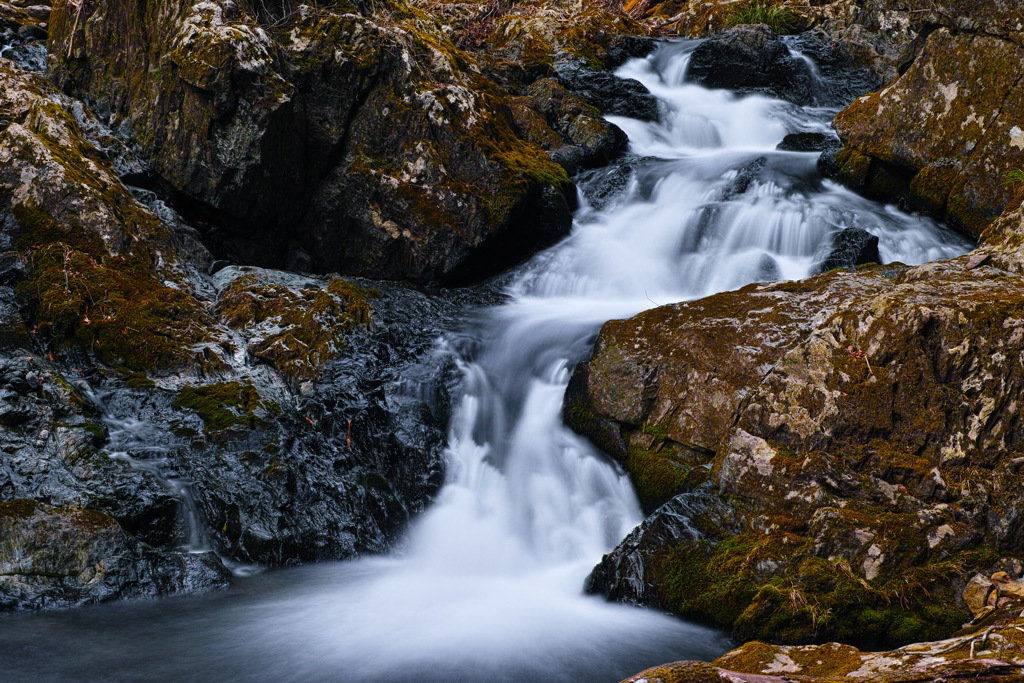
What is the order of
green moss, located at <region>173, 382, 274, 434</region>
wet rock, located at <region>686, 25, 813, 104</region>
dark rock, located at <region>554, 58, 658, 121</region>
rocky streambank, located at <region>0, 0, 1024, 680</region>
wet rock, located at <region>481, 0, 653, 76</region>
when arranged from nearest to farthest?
rocky streambank, located at <region>0, 0, 1024, 680</region> → green moss, located at <region>173, 382, 274, 434</region> → dark rock, located at <region>554, 58, 658, 121</region> → wet rock, located at <region>686, 25, 813, 104</region> → wet rock, located at <region>481, 0, 653, 76</region>

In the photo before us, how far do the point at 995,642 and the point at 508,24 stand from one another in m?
16.3

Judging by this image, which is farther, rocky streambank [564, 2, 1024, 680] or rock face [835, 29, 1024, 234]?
rock face [835, 29, 1024, 234]

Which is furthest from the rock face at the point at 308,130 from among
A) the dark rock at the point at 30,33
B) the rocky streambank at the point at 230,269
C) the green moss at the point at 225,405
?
the green moss at the point at 225,405

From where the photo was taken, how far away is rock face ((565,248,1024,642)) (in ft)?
13.7

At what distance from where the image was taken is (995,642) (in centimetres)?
241

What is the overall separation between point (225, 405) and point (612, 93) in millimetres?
11170

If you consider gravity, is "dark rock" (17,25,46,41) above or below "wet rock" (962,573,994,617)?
above

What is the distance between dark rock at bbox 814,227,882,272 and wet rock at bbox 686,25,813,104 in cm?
768

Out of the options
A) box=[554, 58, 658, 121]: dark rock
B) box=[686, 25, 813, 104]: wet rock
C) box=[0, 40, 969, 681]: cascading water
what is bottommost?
box=[0, 40, 969, 681]: cascading water

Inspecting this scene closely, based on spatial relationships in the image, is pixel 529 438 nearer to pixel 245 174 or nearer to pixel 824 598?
pixel 824 598

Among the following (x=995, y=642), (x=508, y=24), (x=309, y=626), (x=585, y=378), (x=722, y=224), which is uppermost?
(x=508, y=24)

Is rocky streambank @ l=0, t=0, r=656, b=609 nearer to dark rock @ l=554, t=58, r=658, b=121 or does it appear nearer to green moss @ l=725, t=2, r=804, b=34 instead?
dark rock @ l=554, t=58, r=658, b=121

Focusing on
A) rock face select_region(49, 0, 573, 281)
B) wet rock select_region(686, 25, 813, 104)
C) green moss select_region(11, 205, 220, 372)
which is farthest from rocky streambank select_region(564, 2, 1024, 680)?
wet rock select_region(686, 25, 813, 104)

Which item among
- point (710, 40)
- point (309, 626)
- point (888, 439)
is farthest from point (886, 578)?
point (710, 40)
